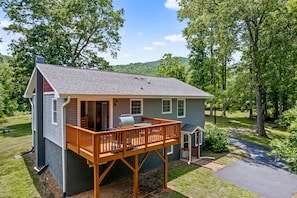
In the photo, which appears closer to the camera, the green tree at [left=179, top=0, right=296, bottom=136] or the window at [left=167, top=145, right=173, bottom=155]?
the window at [left=167, top=145, right=173, bottom=155]

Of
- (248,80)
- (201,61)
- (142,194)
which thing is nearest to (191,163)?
(142,194)

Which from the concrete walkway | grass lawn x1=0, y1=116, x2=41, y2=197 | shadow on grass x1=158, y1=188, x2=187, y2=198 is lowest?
the concrete walkway

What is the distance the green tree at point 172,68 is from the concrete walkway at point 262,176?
909 inches

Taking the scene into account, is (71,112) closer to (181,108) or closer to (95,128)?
(95,128)

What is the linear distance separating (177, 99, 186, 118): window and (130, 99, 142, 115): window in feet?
11.8

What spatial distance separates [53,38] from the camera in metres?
23.4

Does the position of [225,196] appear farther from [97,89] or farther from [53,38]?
[53,38]

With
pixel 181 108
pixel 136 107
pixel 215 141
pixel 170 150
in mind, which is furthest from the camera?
pixel 215 141

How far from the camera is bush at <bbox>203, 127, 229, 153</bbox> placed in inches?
584

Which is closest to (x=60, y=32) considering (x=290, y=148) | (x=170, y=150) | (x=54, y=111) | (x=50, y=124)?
(x=50, y=124)

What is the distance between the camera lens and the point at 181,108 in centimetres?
1384

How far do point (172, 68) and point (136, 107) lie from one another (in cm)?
2520

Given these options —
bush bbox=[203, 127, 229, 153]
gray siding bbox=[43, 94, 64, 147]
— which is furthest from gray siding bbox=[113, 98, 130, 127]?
bush bbox=[203, 127, 229, 153]

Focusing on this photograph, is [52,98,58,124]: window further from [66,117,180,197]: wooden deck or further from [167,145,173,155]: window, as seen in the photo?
[167,145,173,155]: window
